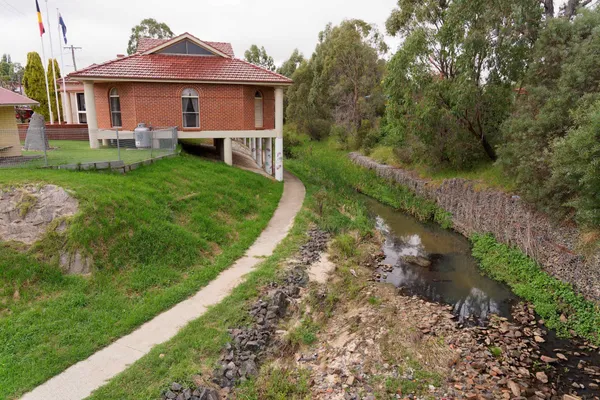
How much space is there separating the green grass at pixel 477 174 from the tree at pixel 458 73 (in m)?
0.62

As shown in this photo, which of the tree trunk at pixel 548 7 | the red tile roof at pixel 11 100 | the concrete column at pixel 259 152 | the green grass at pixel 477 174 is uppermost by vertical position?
the tree trunk at pixel 548 7

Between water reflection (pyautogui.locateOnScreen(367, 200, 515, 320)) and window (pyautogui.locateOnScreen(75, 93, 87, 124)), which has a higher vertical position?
window (pyautogui.locateOnScreen(75, 93, 87, 124))

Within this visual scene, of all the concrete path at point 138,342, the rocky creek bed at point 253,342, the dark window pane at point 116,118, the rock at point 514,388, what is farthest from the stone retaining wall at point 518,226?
the dark window pane at point 116,118

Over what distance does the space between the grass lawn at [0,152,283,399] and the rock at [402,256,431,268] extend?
6057 millimetres

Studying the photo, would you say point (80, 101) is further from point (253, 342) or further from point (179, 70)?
point (253, 342)

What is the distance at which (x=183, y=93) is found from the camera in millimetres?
21094

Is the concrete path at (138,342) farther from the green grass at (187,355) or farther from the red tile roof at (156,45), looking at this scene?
the red tile roof at (156,45)

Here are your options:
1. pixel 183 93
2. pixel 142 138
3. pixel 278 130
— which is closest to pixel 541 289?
pixel 278 130

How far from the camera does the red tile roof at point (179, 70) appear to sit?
64.8 ft

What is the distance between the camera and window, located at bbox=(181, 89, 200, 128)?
21.2 meters

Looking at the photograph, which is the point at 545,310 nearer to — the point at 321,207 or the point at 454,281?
the point at 454,281

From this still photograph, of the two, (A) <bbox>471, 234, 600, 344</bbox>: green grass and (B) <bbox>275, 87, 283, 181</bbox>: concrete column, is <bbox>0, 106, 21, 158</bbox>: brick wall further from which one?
(A) <bbox>471, 234, 600, 344</bbox>: green grass

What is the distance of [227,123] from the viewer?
21.9m

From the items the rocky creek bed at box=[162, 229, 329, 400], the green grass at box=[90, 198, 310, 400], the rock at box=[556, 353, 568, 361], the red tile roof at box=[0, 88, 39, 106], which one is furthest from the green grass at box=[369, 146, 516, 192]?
the red tile roof at box=[0, 88, 39, 106]
